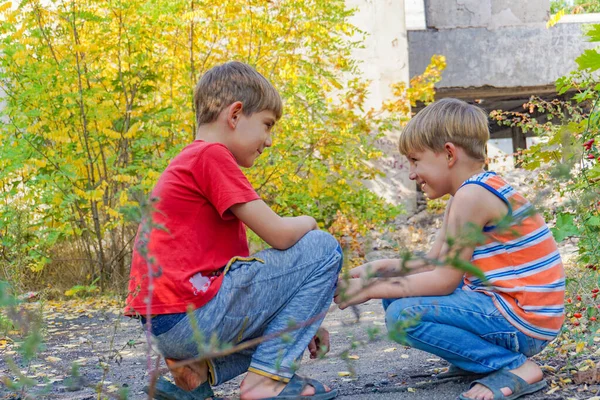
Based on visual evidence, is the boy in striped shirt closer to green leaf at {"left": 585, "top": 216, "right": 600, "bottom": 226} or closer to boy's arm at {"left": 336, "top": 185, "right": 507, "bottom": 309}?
boy's arm at {"left": 336, "top": 185, "right": 507, "bottom": 309}

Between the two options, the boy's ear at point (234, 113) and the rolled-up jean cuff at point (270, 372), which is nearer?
the rolled-up jean cuff at point (270, 372)

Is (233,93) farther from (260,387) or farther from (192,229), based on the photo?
(260,387)

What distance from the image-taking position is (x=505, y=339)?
2.13 metres

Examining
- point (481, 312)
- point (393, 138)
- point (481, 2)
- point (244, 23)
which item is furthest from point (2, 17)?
point (481, 2)

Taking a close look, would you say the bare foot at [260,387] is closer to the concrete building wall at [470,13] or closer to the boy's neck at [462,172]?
the boy's neck at [462,172]

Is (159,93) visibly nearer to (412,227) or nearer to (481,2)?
(412,227)

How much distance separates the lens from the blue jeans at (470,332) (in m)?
2.12

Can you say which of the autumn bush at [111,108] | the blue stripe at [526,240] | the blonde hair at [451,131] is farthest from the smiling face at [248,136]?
the autumn bush at [111,108]

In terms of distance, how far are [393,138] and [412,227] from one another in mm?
1161

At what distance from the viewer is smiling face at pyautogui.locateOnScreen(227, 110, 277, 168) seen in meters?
2.23

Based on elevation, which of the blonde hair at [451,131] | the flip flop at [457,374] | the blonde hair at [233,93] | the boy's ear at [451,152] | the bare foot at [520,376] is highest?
the blonde hair at [233,93]

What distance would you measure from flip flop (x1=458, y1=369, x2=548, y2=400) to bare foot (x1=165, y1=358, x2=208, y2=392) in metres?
0.81

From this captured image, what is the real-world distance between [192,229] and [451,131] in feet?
3.14

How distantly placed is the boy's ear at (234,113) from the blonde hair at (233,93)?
2 centimetres
